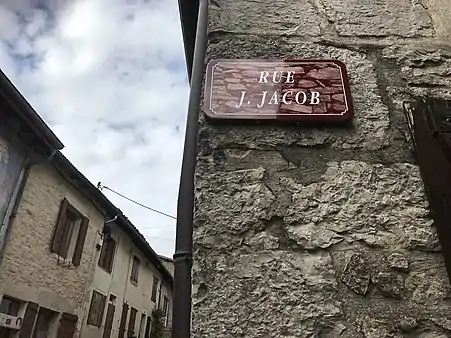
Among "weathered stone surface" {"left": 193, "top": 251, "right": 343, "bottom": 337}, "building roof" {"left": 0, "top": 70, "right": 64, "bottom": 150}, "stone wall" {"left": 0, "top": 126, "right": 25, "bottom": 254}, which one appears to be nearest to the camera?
"weathered stone surface" {"left": 193, "top": 251, "right": 343, "bottom": 337}

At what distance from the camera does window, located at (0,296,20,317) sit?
571 centimetres

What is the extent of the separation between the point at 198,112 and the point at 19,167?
5.72m

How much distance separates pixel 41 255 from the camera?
661 cm

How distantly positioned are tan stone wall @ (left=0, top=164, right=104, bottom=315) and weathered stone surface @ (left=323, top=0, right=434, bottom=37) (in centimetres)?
581

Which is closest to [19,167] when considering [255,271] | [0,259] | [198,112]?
[0,259]

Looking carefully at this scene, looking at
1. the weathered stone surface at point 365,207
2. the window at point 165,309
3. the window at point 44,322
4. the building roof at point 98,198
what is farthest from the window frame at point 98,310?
the weathered stone surface at point 365,207

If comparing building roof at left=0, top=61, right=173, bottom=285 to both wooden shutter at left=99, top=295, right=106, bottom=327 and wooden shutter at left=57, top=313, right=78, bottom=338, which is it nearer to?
wooden shutter at left=99, top=295, right=106, bottom=327

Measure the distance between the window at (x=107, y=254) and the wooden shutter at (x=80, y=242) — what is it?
118 cm

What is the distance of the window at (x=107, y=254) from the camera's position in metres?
9.29

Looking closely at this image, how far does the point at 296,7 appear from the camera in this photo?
5.35ft

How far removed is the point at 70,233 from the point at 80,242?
301 millimetres

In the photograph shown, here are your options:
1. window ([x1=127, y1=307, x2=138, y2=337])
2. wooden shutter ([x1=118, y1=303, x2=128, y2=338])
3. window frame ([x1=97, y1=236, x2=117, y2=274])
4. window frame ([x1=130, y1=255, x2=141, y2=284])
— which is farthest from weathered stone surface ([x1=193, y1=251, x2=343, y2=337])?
window ([x1=127, y1=307, x2=138, y2=337])

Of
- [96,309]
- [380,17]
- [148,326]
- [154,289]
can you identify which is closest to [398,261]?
→ [380,17]

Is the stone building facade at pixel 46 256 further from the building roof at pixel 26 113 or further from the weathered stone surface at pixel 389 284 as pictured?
the weathered stone surface at pixel 389 284
